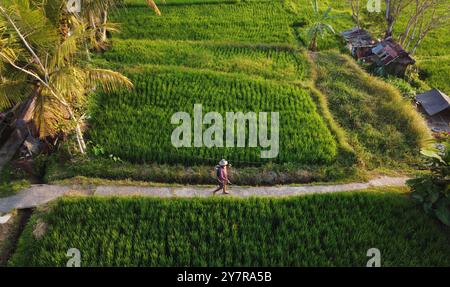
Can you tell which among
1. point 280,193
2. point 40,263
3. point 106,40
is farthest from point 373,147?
point 106,40

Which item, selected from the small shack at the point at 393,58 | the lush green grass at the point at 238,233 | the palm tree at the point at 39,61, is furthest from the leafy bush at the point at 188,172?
the small shack at the point at 393,58

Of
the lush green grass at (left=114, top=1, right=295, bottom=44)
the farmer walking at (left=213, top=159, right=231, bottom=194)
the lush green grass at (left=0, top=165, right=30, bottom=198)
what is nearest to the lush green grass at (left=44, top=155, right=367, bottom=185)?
the lush green grass at (left=0, top=165, right=30, bottom=198)

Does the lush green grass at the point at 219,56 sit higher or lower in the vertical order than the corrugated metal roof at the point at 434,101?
higher

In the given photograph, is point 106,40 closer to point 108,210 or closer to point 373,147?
point 108,210

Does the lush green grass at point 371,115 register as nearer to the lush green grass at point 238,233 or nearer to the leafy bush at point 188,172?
the leafy bush at point 188,172

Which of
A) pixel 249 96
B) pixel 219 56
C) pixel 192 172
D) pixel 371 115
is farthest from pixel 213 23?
pixel 192 172

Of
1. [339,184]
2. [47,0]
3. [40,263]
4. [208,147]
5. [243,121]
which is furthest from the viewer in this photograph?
[243,121]
